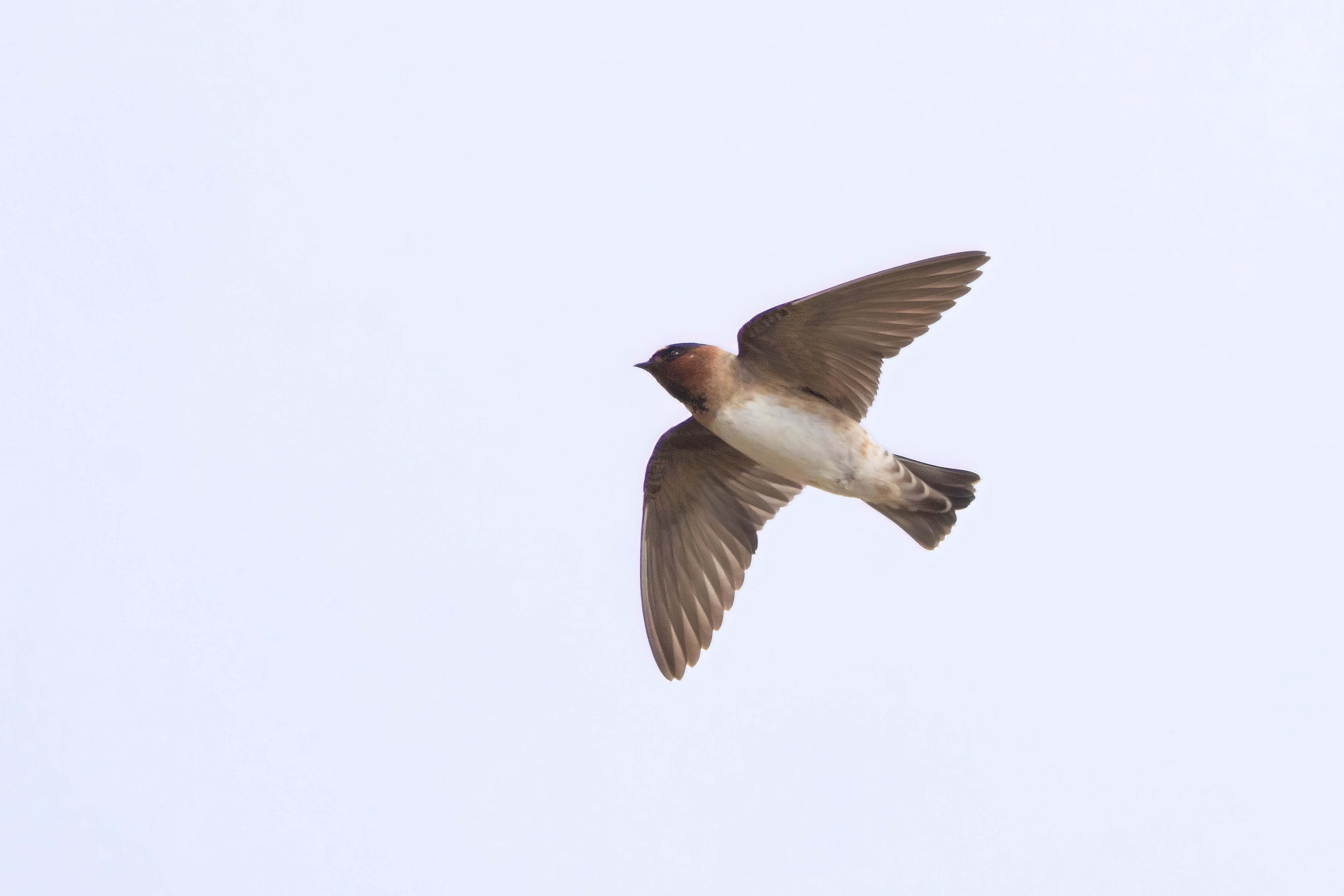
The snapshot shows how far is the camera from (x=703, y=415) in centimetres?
562

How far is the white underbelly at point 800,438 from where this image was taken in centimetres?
558

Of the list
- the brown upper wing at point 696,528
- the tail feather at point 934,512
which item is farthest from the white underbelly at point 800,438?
the brown upper wing at point 696,528

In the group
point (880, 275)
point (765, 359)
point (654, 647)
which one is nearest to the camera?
point (880, 275)

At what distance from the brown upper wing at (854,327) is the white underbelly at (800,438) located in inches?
3.5

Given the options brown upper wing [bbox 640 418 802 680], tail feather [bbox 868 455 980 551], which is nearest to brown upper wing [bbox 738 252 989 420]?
tail feather [bbox 868 455 980 551]

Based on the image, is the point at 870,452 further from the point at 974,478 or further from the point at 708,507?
the point at 708,507

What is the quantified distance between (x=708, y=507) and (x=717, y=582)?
0.29m

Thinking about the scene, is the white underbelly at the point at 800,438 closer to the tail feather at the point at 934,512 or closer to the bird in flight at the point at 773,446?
the bird in flight at the point at 773,446

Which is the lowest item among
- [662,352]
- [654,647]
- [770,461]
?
[654,647]

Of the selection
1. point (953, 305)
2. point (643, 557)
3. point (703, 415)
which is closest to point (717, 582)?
point (643, 557)

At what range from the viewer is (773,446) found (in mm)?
5602

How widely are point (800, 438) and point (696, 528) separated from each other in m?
0.77

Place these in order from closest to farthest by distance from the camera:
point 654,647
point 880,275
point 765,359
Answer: point 880,275 < point 765,359 < point 654,647

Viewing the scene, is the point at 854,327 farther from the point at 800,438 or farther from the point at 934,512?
the point at 934,512
